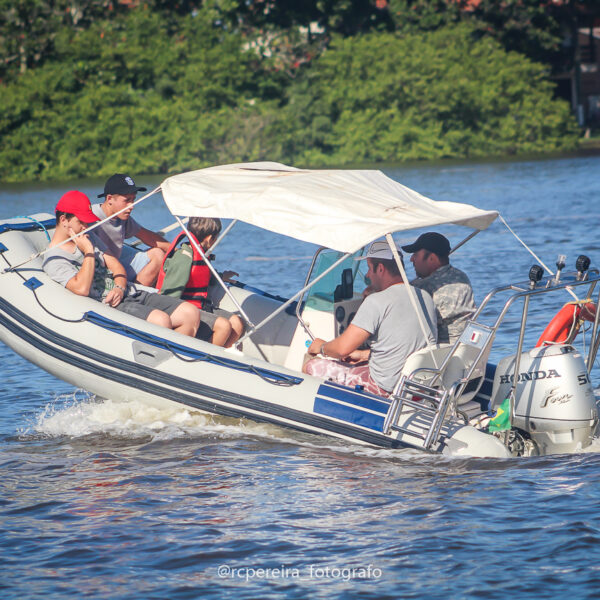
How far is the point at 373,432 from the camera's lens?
6375mm

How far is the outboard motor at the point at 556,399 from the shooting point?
6.02 meters

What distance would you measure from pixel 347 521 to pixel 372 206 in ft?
6.56

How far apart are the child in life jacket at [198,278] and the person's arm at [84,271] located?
51 cm

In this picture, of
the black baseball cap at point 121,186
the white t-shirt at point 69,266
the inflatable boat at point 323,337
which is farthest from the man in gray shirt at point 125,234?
the inflatable boat at point 323,337

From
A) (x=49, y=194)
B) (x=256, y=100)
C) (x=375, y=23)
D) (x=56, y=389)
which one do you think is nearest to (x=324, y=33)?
(x=375, y=23)

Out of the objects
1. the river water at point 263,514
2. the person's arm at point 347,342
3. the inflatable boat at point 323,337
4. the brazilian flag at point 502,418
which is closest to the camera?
the river water at point 263,514

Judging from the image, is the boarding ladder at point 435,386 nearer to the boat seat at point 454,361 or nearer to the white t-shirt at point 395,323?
the boat seat at point 454,361

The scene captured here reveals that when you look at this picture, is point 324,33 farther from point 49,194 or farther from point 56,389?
point 56,389

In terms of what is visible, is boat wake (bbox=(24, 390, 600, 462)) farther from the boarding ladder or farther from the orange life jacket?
the orange life jacket

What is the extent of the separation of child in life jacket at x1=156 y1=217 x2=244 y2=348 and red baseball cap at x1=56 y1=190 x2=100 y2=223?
0.61 metres

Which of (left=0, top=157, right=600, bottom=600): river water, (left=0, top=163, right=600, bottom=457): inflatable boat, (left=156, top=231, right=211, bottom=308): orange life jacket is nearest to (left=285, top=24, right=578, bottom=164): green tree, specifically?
(left=156, top=231, right=211, bottom=308): orange life jacket

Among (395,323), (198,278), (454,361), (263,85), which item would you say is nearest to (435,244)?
(395,323)

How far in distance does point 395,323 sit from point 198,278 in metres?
1.68

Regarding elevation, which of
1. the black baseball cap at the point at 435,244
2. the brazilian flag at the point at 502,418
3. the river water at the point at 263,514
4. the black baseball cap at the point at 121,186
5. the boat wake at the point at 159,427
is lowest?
the river water at the point at 263,514
